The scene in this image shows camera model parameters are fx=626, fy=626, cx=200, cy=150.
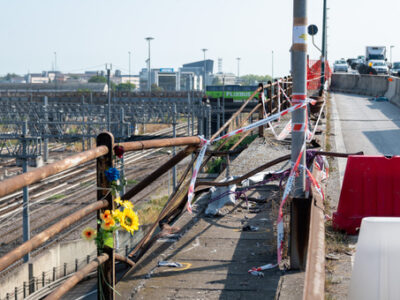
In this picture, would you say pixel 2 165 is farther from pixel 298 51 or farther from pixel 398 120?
pixel 298 51

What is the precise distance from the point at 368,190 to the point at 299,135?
1512 mm

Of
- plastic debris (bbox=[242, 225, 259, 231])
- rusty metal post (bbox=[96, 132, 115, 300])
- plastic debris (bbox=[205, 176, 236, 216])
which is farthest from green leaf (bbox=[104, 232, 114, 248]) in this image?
plastic debris (bbox=[205, 176, 236, 216])

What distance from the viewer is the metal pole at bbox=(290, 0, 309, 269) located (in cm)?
546

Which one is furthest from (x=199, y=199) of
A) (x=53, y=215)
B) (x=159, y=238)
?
(x=53, y=215)

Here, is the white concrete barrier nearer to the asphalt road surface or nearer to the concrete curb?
the asphalt road surface

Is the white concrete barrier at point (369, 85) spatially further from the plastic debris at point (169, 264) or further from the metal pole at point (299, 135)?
the plastic debris at point (169, 264)

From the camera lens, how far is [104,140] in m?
4.15

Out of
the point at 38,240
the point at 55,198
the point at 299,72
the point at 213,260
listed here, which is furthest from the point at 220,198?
the point at 55,198

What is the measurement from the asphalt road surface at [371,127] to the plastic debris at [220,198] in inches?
315

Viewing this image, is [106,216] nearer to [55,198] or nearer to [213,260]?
[213,260]

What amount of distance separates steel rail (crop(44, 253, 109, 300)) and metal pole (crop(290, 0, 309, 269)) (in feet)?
6.34

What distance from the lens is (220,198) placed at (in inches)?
332

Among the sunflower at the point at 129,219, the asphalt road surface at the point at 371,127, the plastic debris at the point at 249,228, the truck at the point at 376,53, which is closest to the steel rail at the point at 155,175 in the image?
the sunflower at the point at 129,219

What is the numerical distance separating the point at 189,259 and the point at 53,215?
31120mm
